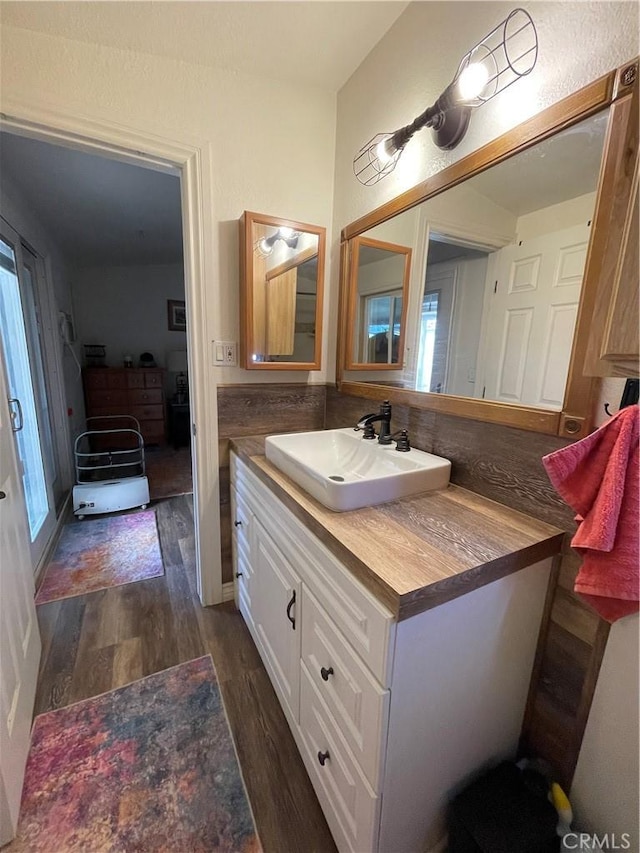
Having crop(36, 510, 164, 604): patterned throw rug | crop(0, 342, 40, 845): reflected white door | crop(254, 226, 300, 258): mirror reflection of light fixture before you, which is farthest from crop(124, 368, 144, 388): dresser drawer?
crop(254, 226, 300, 258): mirror reflection of light fixture

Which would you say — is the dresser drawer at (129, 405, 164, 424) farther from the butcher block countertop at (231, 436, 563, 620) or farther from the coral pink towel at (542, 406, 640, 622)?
the coral pink towel at (542, 406, 640, 622)

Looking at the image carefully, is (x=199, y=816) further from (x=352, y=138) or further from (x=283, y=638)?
(x=352, y=138)

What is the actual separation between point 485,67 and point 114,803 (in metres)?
2.32

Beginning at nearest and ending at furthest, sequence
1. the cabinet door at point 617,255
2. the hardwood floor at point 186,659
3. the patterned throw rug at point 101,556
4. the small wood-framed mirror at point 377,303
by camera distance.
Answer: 1. the cabinet door at point 617,255
2. the hardwood floor at point 186,659
3. the small wood-framed mirror at point 377,303
4. the patterned throw rug at point 101,556

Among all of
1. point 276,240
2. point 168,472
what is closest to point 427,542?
point 276,240

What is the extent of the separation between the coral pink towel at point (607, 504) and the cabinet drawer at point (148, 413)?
4.87 m

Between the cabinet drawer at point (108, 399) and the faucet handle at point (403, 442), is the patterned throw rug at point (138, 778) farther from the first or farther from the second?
the cabinet drawer at point (108, 399)

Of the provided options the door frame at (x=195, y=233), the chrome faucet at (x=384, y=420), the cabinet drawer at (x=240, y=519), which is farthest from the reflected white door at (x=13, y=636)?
the chrome faucet at (x=384, y=420)

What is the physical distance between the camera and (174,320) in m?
5.15

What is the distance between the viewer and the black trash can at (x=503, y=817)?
77 cm

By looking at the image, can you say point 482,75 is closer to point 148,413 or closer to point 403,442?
point 403,442

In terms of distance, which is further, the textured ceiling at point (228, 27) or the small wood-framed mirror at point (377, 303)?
the small wood-framed mirror at point (377, 303)

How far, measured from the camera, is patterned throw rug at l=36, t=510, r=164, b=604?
1965 millimetres

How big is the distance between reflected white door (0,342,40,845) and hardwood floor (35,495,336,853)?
0.18 metres
